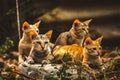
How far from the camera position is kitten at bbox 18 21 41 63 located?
5.02m

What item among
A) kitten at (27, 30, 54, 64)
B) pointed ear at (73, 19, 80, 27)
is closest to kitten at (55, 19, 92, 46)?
pointed ear at (73, 19, 80, 27)

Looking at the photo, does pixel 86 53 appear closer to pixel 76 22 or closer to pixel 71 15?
pixel 76 22

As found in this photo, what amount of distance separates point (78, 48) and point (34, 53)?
41cm

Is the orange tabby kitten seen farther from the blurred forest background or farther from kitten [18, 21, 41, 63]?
kitten [18, 21, 41, 63]

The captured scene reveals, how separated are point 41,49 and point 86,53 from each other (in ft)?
1.37

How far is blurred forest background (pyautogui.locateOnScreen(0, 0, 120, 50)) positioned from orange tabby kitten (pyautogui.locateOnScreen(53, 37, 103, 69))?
226 millimetres

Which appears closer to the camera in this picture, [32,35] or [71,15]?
[32,35]

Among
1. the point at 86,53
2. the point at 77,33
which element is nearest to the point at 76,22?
the point at 77,33

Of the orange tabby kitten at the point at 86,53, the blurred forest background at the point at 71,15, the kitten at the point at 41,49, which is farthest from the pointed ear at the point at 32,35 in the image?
the orange tabby kitten at the point at 86,53

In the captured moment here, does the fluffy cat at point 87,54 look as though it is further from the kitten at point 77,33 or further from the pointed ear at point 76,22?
the pointed ear at point 76,22

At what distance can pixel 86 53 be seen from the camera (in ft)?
15.5

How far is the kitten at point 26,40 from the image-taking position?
5024mm

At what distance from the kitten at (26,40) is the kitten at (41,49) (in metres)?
0.11

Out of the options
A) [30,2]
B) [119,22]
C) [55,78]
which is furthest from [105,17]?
[55,78]
